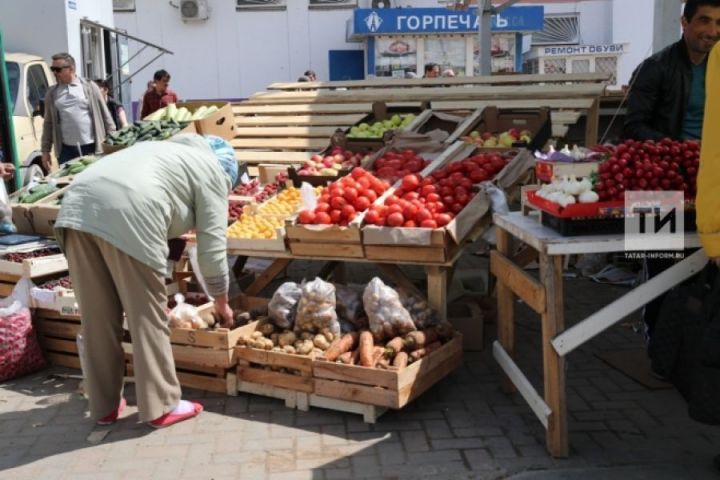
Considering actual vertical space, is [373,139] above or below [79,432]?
above

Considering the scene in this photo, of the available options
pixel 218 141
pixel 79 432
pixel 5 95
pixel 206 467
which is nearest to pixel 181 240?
pixel 218 141

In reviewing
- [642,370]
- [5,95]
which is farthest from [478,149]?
[5,95]

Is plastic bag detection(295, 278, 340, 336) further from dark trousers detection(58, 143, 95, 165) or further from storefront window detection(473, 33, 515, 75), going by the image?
storefront window detection(473, 33, 515, 75)

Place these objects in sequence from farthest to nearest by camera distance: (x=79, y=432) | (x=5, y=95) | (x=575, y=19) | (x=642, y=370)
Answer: (x=575, y=19)
(x=5, y=95)
(x=642, y=370)
(x=79, y=432)

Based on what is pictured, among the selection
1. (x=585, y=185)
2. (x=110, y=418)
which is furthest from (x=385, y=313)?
(x=110, y=418)

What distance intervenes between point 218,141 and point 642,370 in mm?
3006

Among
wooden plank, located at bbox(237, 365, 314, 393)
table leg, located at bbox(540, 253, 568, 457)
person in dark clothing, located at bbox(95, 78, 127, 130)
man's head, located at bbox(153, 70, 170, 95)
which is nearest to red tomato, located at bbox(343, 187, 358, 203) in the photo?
wooden plank, located at bbox(237, 365, 314, 393)

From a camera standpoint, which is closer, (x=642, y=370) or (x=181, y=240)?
(x=642, y=370)

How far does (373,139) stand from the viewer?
6.70 metres

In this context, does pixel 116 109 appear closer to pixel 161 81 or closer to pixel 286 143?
pixel 161 81

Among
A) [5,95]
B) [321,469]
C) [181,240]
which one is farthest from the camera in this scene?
[5,95]

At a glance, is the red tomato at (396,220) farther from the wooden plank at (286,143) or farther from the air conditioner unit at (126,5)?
the air conditioner unit at (126,5)

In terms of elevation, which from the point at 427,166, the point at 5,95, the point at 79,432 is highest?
the point at 5,95

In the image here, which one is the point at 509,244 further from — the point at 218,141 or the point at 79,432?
the point at 79,432
